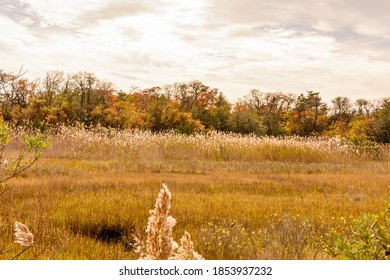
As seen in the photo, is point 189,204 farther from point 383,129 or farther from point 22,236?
point 383,129


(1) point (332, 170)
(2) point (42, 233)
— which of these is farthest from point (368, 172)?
(2) point (42, 233)

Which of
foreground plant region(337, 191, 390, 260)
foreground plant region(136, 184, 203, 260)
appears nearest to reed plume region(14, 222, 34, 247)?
foreground plant region(136, 184, 203, 260)

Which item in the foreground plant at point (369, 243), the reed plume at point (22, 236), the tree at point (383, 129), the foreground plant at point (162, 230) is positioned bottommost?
the foreground plant at point (369, 243)

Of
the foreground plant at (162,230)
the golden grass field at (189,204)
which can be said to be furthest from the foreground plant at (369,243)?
the foreground plant at (162,230)

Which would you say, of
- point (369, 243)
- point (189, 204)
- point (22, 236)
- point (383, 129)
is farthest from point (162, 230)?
point (383, 129)

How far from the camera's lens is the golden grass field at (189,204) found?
4.95 m

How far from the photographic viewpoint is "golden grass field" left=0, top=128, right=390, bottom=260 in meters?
4.95

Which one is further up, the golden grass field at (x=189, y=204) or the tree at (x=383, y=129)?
the tree at (x=383, y=129)

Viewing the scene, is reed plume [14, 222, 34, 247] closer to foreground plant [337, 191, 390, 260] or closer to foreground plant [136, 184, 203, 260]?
foreground plant [136, 184, 203, 260]

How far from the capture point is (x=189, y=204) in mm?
7430

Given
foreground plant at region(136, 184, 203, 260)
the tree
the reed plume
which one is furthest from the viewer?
the tree

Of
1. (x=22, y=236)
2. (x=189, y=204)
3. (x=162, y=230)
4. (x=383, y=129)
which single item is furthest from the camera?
(x=383, y=129)

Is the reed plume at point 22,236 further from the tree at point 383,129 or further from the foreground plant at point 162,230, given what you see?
the tree at point 383,129

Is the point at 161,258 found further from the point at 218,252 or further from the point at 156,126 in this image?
the point at 156,126
